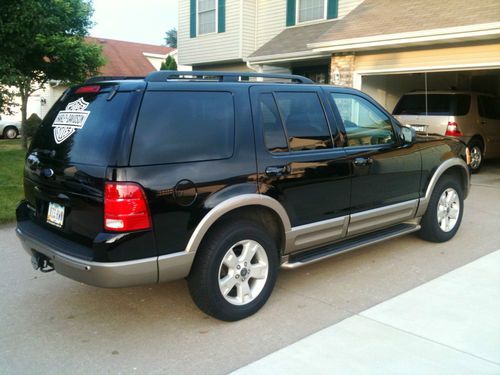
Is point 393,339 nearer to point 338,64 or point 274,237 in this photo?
point 274,237

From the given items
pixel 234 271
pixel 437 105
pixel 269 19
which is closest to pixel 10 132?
pixel 269 19

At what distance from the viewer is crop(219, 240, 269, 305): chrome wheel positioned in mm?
3852

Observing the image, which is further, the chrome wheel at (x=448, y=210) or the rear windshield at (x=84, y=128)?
the chrome wheel at (x=448, y=210)

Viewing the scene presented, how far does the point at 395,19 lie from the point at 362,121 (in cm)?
742

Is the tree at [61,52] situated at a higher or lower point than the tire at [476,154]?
higher

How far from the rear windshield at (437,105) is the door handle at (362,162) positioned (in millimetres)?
7279

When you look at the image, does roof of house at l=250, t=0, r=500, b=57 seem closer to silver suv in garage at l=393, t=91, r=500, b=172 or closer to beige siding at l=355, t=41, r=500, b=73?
beige siding at l=355, t=41, r=500, b=73

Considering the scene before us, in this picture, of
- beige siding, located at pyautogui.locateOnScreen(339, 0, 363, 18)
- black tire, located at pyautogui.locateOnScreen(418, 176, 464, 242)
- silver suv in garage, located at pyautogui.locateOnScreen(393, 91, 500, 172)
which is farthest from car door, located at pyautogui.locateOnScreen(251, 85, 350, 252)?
beige siding, located at pyautogui.locateOnScreen(339, 0, 363, 18)

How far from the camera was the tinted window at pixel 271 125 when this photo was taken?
4.14 m

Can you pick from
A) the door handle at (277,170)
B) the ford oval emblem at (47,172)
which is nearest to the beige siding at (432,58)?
the door handle at (277,170)

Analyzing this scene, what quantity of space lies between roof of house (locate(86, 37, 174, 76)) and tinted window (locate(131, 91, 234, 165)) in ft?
95.6

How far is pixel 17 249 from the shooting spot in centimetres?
578

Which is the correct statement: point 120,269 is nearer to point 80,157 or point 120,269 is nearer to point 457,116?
point 80,157

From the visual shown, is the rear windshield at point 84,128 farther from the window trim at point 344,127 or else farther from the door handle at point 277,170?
the window trim at point 344,127
